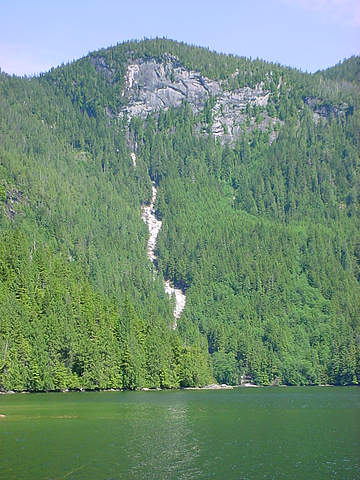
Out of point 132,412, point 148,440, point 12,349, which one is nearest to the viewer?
point 148,440

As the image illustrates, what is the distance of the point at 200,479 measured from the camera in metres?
57.8

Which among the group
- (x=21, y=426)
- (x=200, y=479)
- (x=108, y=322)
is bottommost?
(x=200, y=479)

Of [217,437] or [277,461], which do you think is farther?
[217,437]

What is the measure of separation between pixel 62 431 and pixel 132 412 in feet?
84.8

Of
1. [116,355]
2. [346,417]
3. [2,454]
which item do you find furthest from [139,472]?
[116,355]

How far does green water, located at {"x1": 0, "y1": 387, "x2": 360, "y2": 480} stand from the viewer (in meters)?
60.5

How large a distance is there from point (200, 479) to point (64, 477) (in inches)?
441

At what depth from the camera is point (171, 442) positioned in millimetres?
75625

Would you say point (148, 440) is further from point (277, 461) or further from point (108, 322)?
point (108, 322)

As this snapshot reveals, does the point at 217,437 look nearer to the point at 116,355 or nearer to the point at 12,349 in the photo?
the point at 12,349

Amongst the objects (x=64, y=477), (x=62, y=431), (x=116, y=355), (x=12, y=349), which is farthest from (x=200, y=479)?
(x=116, y=355)

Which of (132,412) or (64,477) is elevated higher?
(132,412)

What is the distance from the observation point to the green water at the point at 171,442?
60.5m

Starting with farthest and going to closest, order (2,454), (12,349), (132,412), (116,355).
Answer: (116,355)
(12,349)
(132,412)
(2,454)
